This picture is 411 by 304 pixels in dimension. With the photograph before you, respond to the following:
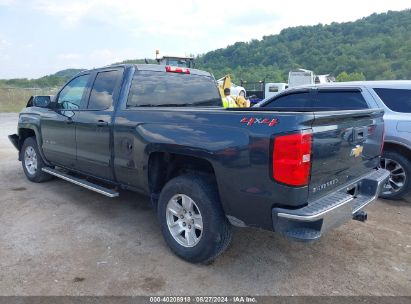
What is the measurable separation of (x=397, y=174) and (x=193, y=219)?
344cm

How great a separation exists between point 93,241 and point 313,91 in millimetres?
3820

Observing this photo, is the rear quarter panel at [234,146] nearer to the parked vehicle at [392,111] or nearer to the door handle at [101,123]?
the door handle at [101,123]

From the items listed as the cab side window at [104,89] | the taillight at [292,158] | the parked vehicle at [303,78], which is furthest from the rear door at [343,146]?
the parked vehicle at [303,78]

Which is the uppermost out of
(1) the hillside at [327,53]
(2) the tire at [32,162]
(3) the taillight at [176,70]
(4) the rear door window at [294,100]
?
(1) the hillside at [327,53]

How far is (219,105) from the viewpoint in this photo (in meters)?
5.04

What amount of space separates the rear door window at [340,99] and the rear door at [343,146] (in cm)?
152

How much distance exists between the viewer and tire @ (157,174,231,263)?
123 inches

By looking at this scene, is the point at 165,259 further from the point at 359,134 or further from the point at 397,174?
the point at 397,174

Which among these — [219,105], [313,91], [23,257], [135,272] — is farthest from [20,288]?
[313,91]

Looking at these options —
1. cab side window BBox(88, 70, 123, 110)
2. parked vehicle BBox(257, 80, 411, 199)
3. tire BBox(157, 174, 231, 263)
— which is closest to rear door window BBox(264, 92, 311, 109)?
parked vehicle BBox(257, 80, 411, 199)

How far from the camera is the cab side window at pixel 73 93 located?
4.80 metres

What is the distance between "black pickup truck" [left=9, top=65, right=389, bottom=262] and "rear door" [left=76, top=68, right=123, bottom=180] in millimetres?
15

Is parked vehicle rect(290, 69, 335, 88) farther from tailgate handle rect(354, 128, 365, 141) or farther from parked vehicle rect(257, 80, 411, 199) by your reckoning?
tailgate handle rect(354, 128, 365, 141)

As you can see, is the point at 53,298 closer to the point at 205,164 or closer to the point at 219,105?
the point at 205,164
